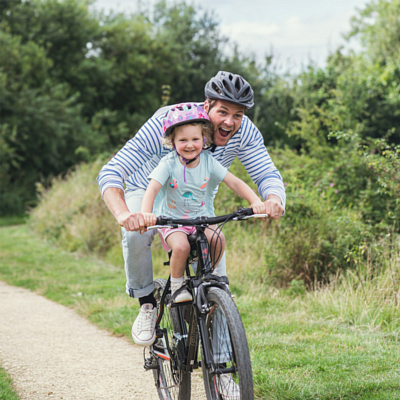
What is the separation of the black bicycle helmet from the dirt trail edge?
205cm

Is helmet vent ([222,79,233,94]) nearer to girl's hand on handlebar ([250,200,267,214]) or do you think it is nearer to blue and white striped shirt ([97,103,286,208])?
blue and white striped shirt ([97,103,286,208])

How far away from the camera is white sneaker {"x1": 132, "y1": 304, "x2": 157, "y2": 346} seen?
3275 millimetres

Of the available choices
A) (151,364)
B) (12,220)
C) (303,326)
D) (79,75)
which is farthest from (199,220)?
(79,75)

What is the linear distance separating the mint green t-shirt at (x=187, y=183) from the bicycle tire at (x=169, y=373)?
625 millimetres

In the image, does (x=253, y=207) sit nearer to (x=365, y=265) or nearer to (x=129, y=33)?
(x=365, y=265)

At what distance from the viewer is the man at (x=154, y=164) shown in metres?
2.99

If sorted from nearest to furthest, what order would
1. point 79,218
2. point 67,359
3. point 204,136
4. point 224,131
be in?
point 204,136 < point 224,131 < point 67,359 < point 79,218

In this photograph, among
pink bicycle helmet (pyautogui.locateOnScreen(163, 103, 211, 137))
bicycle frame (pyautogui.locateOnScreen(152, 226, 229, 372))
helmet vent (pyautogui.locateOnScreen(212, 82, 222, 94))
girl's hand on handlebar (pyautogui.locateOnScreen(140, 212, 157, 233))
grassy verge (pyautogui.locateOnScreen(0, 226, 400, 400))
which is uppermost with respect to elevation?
helmet vent (pyautogui.locateOnScreen(212, 82, 222, 94))

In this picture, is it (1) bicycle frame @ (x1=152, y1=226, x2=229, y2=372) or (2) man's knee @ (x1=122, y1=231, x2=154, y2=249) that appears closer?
(1) bicycle frame @ (x1=152, y1=226, x2=229, y2=372)

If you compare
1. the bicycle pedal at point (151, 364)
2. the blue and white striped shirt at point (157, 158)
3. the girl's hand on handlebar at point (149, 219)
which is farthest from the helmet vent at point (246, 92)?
the bicycle pedal at point (151, 364)

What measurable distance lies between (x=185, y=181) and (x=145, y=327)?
3.57ft

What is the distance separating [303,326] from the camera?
15.6 ft

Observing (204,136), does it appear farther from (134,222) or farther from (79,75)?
(79,75)

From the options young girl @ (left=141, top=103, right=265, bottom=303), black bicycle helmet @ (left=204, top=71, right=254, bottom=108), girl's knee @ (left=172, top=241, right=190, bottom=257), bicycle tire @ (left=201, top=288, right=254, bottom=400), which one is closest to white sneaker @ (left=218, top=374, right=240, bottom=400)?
bicycle tire @ (left=201, top=288, right=254, bottom=400)
